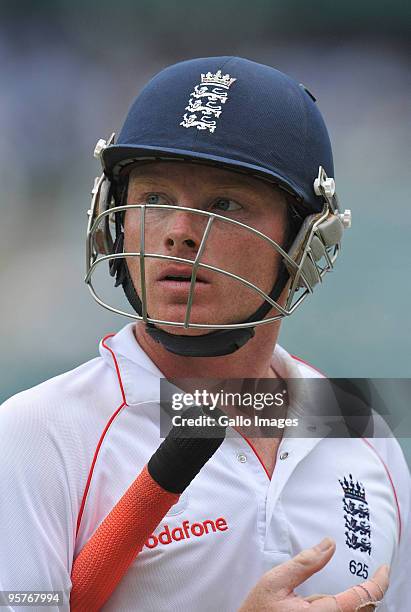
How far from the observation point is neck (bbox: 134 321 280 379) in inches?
54.8

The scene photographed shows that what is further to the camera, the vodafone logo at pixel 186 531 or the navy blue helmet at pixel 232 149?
the navy blue helmet at pixel 232 149

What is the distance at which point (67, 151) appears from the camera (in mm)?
3303

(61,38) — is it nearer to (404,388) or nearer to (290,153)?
(404,388)

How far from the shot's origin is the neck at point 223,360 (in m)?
1.39

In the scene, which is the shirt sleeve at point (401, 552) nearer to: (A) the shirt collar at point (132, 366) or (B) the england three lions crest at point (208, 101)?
(A) the shirt collar at point (132, 366)

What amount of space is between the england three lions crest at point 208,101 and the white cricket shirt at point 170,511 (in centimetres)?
33

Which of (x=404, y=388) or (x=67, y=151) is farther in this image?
(x=67, y=151)

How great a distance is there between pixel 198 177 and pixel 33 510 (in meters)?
0.51

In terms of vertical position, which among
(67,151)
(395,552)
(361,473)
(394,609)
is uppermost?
(67,151)

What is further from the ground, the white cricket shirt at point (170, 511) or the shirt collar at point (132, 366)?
the shirt collar at point (132, 366)

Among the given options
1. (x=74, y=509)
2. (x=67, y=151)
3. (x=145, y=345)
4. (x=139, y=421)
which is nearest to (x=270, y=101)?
(x=145, y=345)

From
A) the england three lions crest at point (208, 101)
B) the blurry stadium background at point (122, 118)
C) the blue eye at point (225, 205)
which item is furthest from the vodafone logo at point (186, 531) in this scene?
the blurry stadium background at point (122, 118)

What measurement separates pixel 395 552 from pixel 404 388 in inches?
28.4

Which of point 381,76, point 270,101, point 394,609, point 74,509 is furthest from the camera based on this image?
point 381,76
